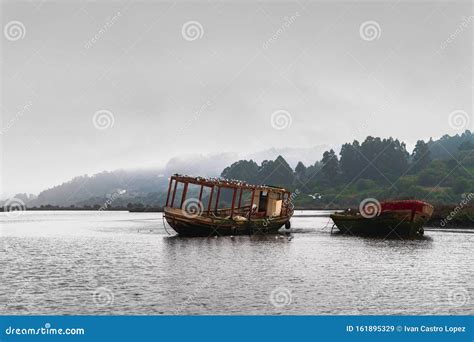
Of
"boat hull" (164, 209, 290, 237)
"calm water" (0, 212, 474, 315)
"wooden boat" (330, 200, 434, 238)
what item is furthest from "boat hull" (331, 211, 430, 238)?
"boat hull" (164, 209, 290, 237)

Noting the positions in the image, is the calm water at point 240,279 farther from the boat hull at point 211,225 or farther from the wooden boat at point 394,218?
the wooden boat at point 394,218

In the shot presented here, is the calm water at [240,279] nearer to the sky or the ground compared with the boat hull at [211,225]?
nearer to the ground

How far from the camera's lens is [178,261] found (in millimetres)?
43719

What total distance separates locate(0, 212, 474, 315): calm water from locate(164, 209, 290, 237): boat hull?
6.82 metres

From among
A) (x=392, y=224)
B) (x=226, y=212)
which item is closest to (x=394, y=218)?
(x=392, y=224)

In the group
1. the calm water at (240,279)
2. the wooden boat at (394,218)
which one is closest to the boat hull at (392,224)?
the wooden boat at (394,218)

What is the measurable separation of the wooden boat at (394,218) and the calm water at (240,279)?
10.0 m

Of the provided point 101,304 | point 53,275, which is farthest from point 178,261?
point 101,304

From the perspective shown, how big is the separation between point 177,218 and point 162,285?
30.6 m

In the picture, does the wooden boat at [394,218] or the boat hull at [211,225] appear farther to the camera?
the wooden boat at [394,218]

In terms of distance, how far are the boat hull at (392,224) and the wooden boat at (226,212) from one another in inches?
459

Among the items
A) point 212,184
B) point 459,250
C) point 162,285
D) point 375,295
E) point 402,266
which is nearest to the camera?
point 375,295

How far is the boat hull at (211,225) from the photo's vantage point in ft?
206
